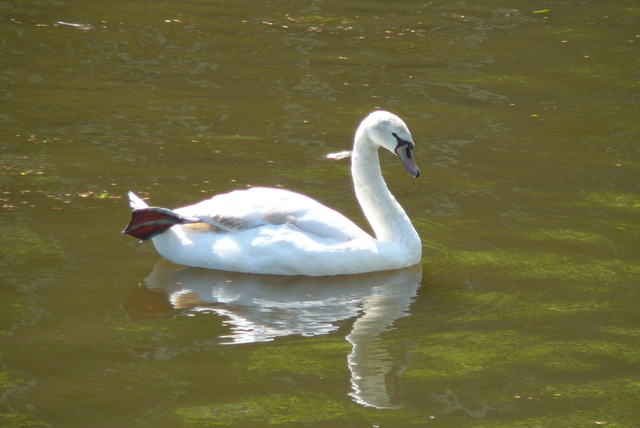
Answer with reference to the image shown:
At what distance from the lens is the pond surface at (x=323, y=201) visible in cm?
549

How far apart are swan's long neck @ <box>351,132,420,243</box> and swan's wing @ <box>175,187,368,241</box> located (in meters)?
0.29

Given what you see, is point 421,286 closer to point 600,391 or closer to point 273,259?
point 273,259

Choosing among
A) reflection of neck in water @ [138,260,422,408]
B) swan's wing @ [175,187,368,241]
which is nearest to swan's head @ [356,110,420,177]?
swan's wing @ [175,187,368,241]

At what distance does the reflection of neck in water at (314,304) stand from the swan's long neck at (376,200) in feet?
0.98

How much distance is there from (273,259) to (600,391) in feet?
8.58

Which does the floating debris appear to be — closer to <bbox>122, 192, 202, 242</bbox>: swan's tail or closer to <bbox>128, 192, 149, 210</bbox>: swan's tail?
<bbox>128, 192, 149, 210</bbox>: swan's tail

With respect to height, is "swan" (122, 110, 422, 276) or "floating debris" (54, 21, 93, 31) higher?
"floating debris" (54, 21, 93, 31)

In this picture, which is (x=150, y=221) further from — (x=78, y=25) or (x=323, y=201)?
(x=78, y=25)

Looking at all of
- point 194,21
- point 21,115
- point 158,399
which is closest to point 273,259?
point 158,399

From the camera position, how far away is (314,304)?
673 centimetres

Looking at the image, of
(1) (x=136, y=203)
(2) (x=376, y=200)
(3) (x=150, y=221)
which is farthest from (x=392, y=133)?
(1) (x=136, y=203)

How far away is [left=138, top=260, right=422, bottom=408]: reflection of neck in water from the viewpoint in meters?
5.77

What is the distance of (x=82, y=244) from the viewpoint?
7.48 m

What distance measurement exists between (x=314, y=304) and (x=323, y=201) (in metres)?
2.08
